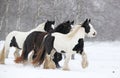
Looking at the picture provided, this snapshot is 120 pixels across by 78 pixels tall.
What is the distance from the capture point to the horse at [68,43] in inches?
368

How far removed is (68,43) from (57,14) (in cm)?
2710

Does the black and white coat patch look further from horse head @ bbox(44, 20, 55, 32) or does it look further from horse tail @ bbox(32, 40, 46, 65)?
horse head @ bbox(44, 20, 55, 32)

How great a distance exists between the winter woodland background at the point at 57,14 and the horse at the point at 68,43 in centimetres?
2494

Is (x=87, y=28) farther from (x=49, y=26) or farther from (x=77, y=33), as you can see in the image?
(x=49, y=26)

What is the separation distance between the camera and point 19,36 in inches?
427

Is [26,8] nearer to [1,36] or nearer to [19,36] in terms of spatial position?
[1,36]

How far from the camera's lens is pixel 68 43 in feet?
30.7

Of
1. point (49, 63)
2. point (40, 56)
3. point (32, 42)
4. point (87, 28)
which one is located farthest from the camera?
point (32, 42)

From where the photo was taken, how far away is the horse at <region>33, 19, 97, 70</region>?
9359 mm

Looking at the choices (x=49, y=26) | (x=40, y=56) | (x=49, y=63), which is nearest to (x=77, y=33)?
(x=49, y=63)

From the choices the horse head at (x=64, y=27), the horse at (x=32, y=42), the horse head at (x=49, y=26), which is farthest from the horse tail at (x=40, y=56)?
the horse head at (x=49, y=26)

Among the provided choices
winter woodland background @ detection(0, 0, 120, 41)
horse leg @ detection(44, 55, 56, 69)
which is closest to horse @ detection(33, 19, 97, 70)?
horse leg @ detection(44, 55, 56, 69)

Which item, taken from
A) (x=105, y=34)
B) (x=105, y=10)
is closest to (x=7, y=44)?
(x=105, y=34)

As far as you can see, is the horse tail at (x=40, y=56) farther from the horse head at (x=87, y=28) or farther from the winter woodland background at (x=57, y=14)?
the winter woodland background at (x=57, y=14)
